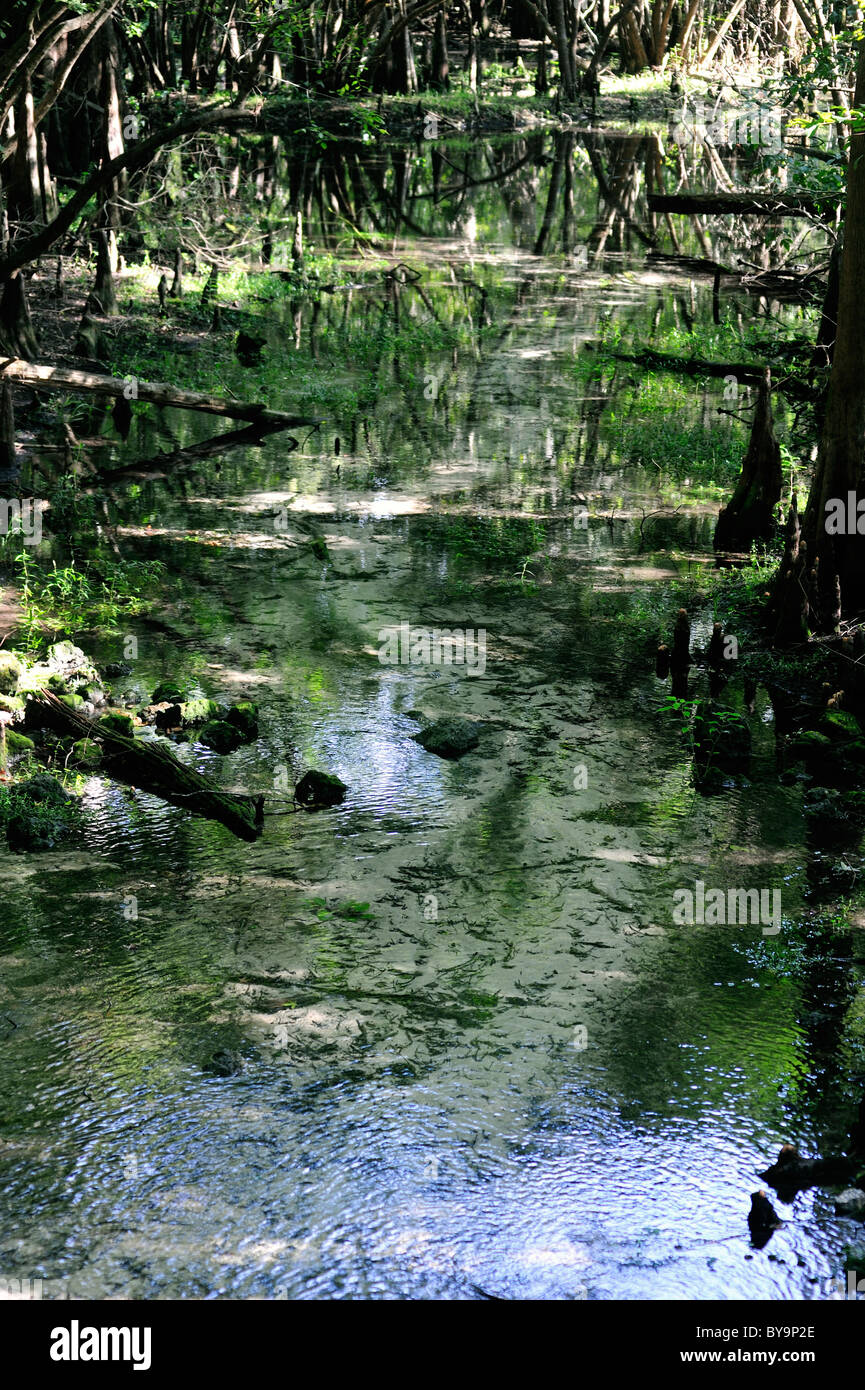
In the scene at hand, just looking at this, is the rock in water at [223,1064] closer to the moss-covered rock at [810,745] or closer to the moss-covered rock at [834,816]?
the moss-covered rock at [834,816]

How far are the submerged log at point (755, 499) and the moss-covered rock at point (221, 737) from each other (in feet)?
16.2

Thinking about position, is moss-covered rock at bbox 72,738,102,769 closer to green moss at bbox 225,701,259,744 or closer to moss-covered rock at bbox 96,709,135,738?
moss-covered rock at bbox 96,709,135,738

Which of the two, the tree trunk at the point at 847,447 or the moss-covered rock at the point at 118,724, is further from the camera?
the tree trunk at the point at 847,447

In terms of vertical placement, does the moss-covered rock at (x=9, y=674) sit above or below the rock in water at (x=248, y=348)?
below

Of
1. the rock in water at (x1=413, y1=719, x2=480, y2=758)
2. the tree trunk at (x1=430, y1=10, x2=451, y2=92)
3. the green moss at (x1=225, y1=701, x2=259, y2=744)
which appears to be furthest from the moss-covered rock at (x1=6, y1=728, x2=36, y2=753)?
the tree trunk at (x1=430, y1=10, x2=451, y2=92)

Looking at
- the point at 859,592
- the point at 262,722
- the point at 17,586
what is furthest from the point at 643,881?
the point at 17,586

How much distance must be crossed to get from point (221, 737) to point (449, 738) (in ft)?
4.36

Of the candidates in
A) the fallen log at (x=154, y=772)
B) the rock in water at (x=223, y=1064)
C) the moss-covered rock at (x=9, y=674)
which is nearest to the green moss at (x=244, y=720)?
the fallen log at (x=154, y=772)

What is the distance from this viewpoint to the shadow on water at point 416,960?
4531mm

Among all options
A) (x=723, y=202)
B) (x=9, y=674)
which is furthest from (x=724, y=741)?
(x=723, y=202)

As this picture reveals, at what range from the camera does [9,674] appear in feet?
25.8

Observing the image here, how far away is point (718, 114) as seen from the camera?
38219mm

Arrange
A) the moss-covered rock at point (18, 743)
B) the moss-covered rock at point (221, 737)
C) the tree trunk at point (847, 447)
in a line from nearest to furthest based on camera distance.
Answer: the moss-covered rock at point (18, 743)
the moss-covered rock at point (221, 737)
the tree trunk at point (847, 447)
